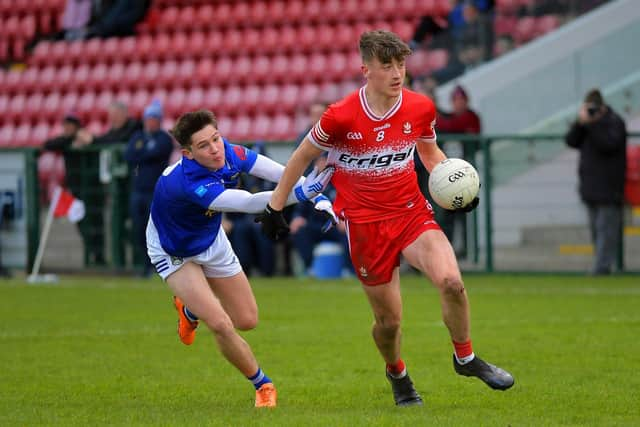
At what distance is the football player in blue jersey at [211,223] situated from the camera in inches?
295

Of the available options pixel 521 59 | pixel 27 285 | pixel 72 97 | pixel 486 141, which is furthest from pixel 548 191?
pixel 72 97

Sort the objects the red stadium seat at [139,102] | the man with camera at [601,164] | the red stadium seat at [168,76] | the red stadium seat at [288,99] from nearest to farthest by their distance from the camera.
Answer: the man with camera at [601,164], the red stadium seat at [288,99], the red stadium seat at [139,102], the red stadium seat at [168,76]

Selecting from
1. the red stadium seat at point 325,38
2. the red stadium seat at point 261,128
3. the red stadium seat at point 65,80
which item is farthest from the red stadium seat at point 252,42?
→ the red stadium seat at point 65,80

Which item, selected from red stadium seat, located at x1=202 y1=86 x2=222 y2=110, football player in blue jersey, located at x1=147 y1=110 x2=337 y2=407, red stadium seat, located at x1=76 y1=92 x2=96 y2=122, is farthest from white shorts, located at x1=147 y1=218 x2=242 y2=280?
red stadium seat, located at x1=76 y1=92 x2=96 y2=122

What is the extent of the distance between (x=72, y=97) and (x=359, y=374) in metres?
16.8

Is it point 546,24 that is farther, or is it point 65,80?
point 65,80

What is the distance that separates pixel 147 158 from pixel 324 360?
743cm

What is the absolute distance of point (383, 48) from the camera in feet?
23.4

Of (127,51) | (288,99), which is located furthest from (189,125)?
(127,51)

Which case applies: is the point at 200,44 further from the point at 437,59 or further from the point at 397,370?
the point at 397,370

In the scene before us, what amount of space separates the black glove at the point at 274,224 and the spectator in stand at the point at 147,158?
9300mm

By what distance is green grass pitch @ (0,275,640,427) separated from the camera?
7.21 metres

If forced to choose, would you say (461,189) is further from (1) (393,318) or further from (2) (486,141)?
(2) (486,141)

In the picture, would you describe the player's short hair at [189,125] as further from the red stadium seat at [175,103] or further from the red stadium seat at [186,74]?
the red stadium seat at [186,74]
